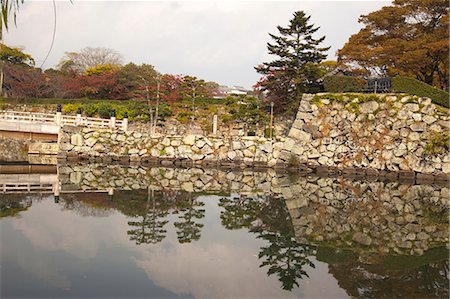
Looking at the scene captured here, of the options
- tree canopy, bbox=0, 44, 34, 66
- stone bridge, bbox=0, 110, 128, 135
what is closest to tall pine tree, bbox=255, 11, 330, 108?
stone bridge, bbox=0, 110, 128, 135

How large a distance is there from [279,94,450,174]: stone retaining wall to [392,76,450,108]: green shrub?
335 mm

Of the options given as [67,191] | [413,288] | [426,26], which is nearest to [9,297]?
[413,288]

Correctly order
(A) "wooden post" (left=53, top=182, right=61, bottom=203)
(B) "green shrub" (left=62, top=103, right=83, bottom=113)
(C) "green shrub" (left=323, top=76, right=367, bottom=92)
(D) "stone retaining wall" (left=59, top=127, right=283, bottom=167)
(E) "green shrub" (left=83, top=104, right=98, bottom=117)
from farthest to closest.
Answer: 1. (B) "green shrub" (left=62, top=103, right=83, bottom=113)
2. (E) "green shrub" (left=83, top=104, right=98, bottom=117)
3. (D) "stone retaining wall" (left=59, top=127, right=283, bottom=167)
4. (C) "green shrub" (left=323, top=76, right=367, bottom=92)
5. (A) "wooden post" (left=53, top=182, right=61, bottom=203)

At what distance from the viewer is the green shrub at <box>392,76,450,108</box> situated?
1602 centimetres

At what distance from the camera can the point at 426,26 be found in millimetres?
17906

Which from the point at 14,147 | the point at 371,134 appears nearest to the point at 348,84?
the point at 371,134

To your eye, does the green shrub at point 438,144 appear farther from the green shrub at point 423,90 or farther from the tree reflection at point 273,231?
the tree reflection at point 273,231

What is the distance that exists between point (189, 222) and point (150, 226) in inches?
32.7

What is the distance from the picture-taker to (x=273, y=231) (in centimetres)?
721

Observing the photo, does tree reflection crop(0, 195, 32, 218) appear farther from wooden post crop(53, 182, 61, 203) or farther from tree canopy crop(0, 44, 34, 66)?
tree canopy crop(0, 44, 34, 66)

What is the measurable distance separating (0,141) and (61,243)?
1772 centimetres

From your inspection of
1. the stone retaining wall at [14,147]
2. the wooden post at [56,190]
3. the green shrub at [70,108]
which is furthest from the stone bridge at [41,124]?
the wooden post at [56,190]

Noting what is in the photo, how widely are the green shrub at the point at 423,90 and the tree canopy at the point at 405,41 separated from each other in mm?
1413

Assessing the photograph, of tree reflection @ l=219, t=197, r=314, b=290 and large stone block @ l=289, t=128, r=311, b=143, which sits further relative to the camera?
large stone block @ l=289, t=128, r=311, b=143
